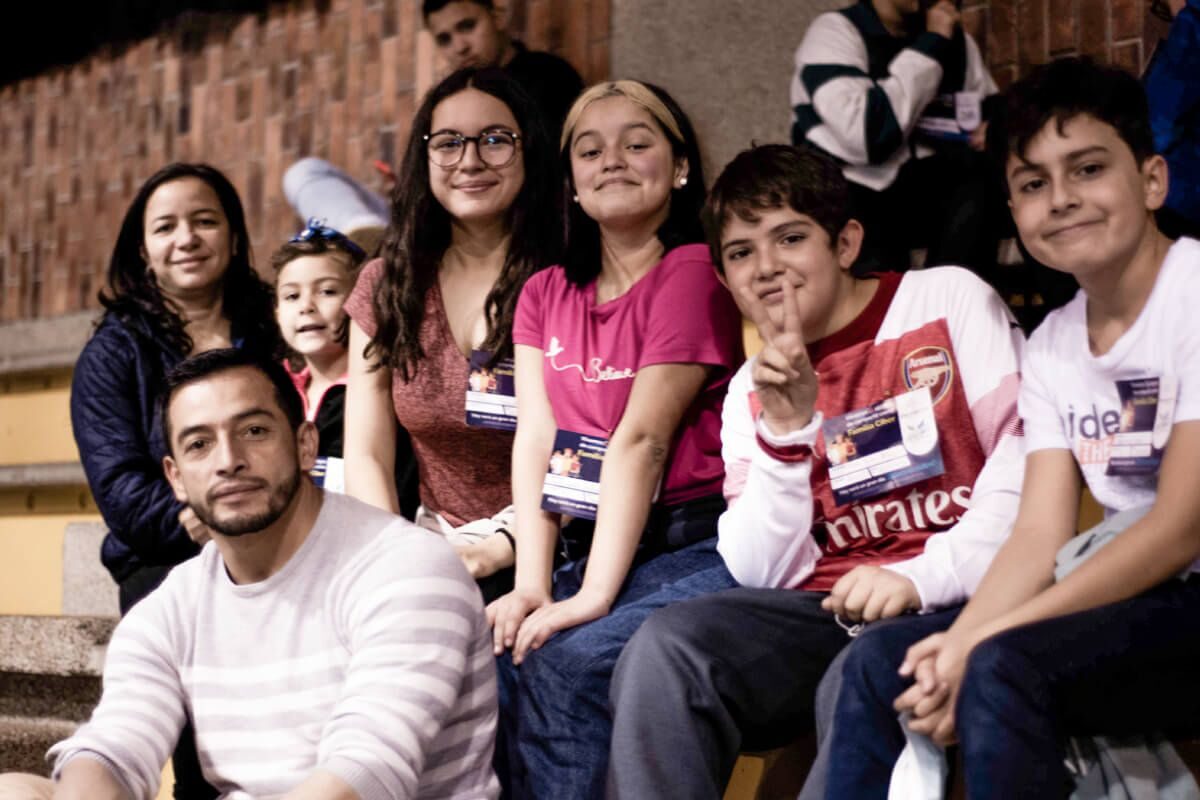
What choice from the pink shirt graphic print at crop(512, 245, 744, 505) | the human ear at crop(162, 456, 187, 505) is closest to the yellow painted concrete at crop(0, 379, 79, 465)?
the human ear at crop(162, 456, 187, 505)

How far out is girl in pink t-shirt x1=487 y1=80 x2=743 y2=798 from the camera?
183 centimetres

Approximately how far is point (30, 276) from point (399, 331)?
12.6 ft

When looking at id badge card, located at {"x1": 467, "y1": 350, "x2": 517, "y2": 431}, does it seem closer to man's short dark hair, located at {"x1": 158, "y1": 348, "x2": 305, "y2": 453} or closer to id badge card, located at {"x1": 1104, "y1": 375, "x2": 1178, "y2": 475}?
man's short dark hair, located at {"x1": 158, "y1": 348, "x2": 305, "y2": 453}

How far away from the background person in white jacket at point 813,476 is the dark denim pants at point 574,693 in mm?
92

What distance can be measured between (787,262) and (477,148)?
68 centimetres

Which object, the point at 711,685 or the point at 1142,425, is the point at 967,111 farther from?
the point at 711,685

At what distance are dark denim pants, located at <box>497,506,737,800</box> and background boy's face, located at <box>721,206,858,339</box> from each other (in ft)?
1.24

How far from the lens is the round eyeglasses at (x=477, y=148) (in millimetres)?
2318

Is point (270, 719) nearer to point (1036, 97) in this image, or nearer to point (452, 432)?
point (452, 432)

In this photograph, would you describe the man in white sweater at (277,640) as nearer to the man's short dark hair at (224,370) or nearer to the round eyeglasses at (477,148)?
the man's short dark hair at (224,370)

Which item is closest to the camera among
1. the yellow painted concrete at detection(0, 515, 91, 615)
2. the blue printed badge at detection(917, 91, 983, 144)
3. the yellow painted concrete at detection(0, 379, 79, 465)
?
the blue printed badge at detection(917, 91, 983, 144)

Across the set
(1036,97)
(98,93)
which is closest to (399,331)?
(1036,97)

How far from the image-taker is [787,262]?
1870mm

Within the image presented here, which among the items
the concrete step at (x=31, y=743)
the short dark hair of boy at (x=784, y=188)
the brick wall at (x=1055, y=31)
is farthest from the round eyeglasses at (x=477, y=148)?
the brick wall at (x=1055, y=31)
